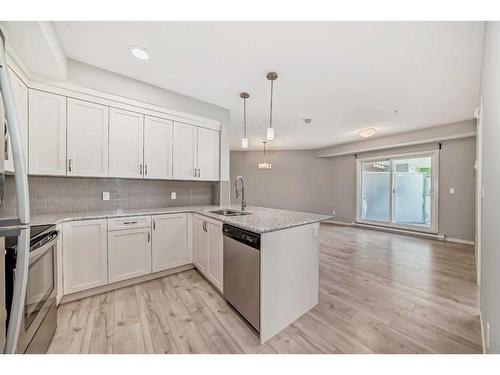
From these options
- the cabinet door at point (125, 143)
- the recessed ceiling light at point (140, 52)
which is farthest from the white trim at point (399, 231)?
the recessed ceiling light at point (140, 52)

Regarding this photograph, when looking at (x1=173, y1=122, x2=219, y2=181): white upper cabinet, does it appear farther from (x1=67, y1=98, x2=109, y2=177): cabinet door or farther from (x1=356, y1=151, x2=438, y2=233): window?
(x1=356, y1=151, x2=438, y2=233): window

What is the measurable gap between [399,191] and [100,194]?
661 cm

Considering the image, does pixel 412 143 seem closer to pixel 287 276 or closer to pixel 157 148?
pixel 287 276

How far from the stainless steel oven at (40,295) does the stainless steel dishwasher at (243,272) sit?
128 cm

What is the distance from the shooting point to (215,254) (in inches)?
86.7

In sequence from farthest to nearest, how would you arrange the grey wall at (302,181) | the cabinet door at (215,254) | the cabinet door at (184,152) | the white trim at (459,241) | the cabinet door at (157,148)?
the grey wall at (302,181) < the white trim at (459,241) < the cabinet door at (184,152) < the cabinet door at (157,148) < the cabinet door at (215,254)

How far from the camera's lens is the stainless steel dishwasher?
1.58 m

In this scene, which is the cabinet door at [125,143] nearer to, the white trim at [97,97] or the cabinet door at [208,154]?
the white trim at [97,97]

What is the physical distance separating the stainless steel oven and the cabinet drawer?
0.68 m

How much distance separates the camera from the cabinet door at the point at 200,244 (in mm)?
2432

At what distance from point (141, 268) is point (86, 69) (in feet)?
7.92
